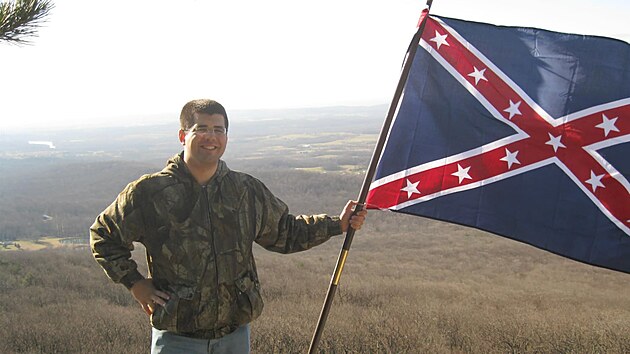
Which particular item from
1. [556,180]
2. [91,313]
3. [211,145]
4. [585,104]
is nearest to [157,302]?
[211,145]

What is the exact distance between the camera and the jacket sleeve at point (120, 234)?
354cm

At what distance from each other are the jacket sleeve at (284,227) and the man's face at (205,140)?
357 millimetres

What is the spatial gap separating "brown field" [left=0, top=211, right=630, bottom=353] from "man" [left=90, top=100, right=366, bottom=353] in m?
3.37

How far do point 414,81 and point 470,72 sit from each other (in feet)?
1.39

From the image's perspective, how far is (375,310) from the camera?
9.97 metres

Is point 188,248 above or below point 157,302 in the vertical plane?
above

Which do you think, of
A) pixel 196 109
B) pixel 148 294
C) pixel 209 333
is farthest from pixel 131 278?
pixel 196 109

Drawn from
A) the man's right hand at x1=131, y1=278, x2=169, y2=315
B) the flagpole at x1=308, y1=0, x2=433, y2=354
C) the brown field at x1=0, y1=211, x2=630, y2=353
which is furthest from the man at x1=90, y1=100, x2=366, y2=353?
the brown field at x1=0, y1=211, x2=630, y2=353

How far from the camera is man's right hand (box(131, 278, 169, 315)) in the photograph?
3.55 m

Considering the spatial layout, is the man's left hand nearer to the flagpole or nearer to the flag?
the flagpole

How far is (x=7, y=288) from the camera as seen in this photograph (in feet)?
36.0

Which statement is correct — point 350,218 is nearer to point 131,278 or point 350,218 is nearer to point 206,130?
point 206,130

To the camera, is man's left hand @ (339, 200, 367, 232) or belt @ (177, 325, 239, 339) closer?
belt @ (177, 325, 239, 339)

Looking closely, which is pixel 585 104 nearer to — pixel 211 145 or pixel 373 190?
pixel 373 190
